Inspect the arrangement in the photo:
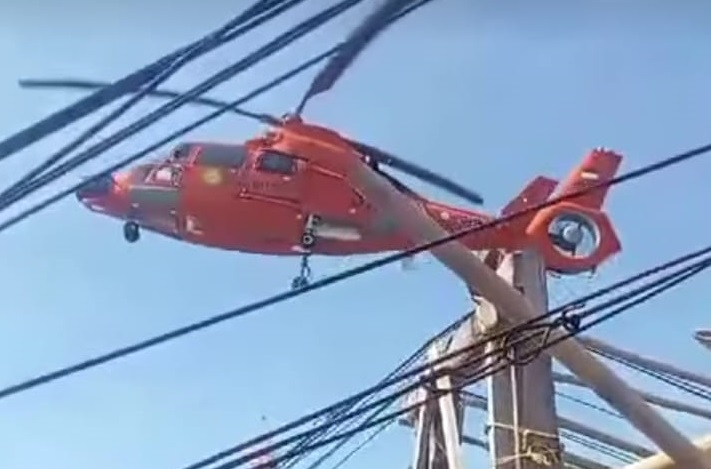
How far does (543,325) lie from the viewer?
24.8ft

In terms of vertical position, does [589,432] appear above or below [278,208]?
below

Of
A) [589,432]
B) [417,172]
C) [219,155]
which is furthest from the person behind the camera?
[219,155]

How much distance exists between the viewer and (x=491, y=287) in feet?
26.6

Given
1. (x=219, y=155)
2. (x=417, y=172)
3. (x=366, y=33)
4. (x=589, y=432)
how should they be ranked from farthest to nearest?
(x=219, y=155) < (x=589, y=432) < (x=417, y=172) < (x=366, y=33)

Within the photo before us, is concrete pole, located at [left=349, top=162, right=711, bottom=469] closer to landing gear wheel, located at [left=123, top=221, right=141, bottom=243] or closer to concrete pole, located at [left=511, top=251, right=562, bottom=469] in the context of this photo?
concrete pole, located at [left=511, top=251, right=562, bottom=469]

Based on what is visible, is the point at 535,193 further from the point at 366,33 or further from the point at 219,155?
the point at 366,33

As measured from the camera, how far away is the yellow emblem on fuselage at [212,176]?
15.8 m

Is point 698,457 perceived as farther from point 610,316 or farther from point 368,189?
point 368,189

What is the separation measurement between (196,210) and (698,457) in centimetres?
931

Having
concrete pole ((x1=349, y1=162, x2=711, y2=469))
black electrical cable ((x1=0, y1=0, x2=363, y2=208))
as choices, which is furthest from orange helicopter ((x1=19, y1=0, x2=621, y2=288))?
black electrical cable ((x1=0, y1=0, x2=363, y2=208))

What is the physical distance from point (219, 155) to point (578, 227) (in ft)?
15.7

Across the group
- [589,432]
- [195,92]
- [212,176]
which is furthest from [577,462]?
[195,92]

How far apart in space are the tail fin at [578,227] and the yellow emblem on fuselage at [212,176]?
4004 mm

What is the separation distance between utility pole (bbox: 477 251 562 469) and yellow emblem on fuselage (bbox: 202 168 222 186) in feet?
18.6
